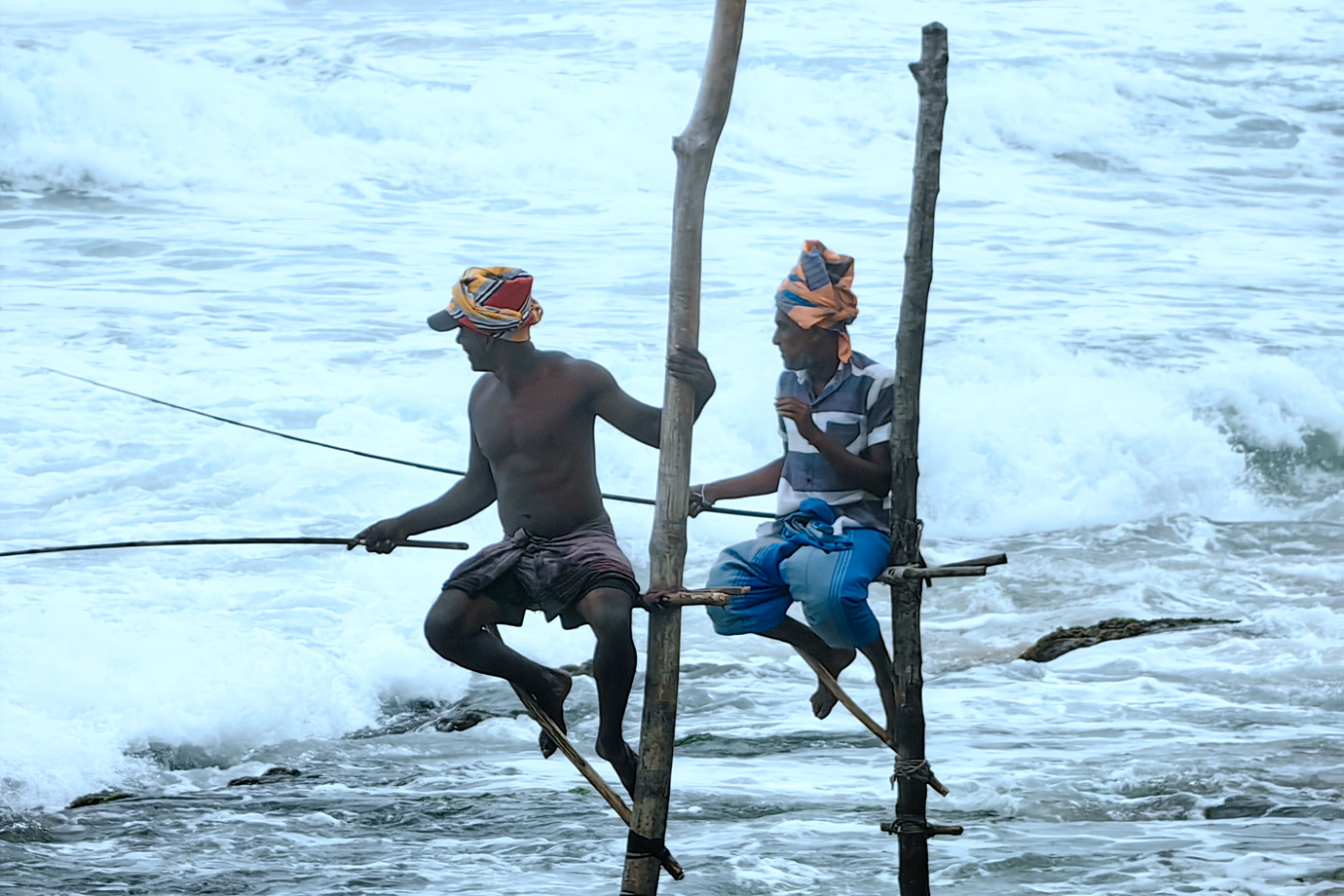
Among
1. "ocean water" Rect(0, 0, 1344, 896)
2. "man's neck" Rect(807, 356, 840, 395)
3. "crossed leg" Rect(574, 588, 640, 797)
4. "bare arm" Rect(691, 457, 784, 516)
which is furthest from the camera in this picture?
"ocean water" Rect(0, 0, 1344, 896)

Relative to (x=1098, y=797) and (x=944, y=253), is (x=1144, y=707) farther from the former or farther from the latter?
(x=944, y=253)

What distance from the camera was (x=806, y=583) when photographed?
415cm

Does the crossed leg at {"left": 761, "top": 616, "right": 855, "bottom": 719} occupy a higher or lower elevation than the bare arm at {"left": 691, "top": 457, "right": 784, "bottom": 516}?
lower

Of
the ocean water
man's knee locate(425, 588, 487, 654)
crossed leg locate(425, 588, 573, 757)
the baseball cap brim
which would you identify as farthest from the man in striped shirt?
the ocean water

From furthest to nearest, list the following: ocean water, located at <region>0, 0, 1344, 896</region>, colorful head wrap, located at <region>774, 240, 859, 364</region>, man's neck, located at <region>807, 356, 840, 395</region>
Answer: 1. ocean water, located at <region>0, 0, 1344, 896</region>
2. man's neck, located at <region>807, 356, 840, 395</region>
3. colorful head wrap, located at <region>774, 240, 859, 364</region>

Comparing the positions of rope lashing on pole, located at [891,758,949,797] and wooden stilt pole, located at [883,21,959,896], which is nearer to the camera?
wooden stilt pole, located at [883,21,959,896]

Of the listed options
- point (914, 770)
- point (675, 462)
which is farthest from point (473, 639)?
point (914, 770)

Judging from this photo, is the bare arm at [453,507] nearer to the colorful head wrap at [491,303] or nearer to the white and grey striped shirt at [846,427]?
the colorful head wrap at [491,303]

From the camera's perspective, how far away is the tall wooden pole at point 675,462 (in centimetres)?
388

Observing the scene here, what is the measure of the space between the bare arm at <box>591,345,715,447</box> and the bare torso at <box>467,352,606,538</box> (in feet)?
0.09

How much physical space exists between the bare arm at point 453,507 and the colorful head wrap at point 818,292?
903 millimetres

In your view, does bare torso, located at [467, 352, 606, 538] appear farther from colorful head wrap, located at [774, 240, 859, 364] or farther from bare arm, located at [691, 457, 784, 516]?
colorful head wrap, located at [774, 240, 859, 364]

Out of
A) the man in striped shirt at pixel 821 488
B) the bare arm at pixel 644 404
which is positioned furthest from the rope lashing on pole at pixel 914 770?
the bare arm at pixel 644 404

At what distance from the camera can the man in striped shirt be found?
4094mm
